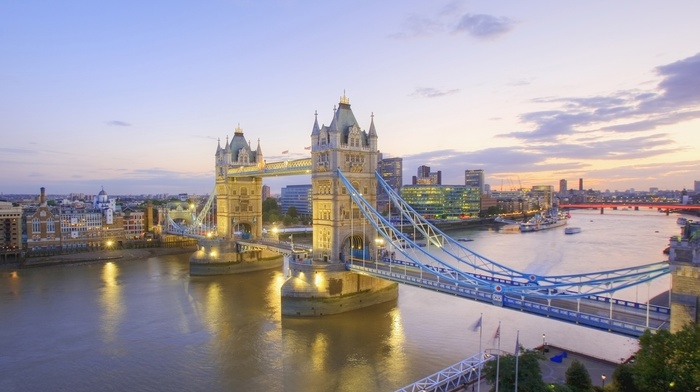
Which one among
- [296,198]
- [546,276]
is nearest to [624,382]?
[546,276]

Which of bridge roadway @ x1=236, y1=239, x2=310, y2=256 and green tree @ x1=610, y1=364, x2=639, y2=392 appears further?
bridge roadway @ x1=236, y1=239, x2=310, y2=256

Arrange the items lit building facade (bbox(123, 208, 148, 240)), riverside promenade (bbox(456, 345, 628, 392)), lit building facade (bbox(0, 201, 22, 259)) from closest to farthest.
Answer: riverside promenade (bbox(456, 345, 628, 392))
lit building facade (bbox(0, 201, 22, 259))
lit building facade (bbox(123, 208, 148, 240))

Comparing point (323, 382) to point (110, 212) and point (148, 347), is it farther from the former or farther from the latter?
point (110, 212)

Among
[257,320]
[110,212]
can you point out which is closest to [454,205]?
[110,212]

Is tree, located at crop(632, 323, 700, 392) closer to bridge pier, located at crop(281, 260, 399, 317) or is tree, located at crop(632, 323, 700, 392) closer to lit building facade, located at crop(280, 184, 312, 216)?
bridge pier, located at crop(281, 260, 399, 317)

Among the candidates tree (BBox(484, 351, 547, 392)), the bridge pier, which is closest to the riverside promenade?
tree (BBox(484, 351, 547, 392))

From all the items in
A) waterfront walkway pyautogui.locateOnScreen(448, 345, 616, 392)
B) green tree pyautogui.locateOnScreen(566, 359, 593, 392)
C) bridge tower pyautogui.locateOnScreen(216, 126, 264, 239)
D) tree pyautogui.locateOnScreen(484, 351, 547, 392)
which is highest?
bridge tower pyautogui.locateOnScreen(216, 126, 264, 239)
